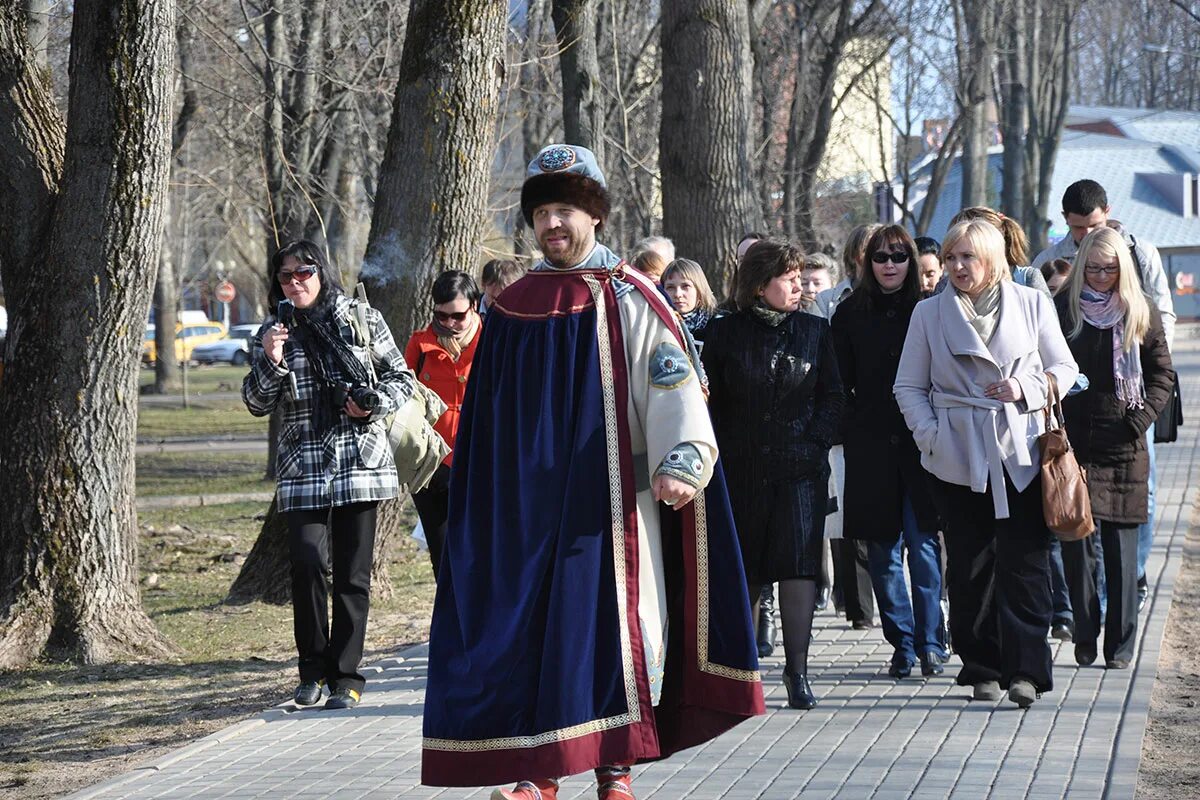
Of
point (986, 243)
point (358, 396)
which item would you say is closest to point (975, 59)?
point (986, 243)

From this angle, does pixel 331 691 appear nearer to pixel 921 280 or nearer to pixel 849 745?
pixel 849 745

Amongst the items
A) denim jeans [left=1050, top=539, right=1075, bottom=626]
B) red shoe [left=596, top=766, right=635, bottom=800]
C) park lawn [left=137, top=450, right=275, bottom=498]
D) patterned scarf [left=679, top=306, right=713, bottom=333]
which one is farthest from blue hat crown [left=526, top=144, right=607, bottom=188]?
park lawn [left=137, top=450, right=275, bottom=498]

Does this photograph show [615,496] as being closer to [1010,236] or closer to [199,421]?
[1010,236]

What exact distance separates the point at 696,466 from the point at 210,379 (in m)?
49.8

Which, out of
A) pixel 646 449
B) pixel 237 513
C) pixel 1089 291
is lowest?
pixel 237 513

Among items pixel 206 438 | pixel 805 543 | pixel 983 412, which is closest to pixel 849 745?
pixel 805 543

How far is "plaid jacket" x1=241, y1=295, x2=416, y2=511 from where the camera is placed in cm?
732

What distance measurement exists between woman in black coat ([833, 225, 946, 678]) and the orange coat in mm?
1849

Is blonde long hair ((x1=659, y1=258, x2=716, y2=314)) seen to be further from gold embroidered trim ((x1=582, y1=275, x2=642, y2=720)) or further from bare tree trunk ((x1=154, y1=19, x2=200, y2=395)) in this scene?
bare tree trunk ((x1=154, y1=19, x2=200, y2=395))

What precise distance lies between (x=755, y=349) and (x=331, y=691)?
226cm

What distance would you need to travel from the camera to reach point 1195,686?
7.62 meters

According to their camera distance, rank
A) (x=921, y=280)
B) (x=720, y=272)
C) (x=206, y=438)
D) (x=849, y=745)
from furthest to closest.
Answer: (x=206, y=438), (x=720, y=272), (x=921, y=280), (x=849, y=745)

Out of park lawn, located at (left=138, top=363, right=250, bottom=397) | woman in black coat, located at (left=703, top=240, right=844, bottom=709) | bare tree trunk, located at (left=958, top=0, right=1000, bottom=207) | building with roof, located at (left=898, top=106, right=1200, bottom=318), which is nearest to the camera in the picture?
woman in black coat, located at (left=703, top=240, right=844, bottom=709)

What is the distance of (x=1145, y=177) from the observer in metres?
74.6
